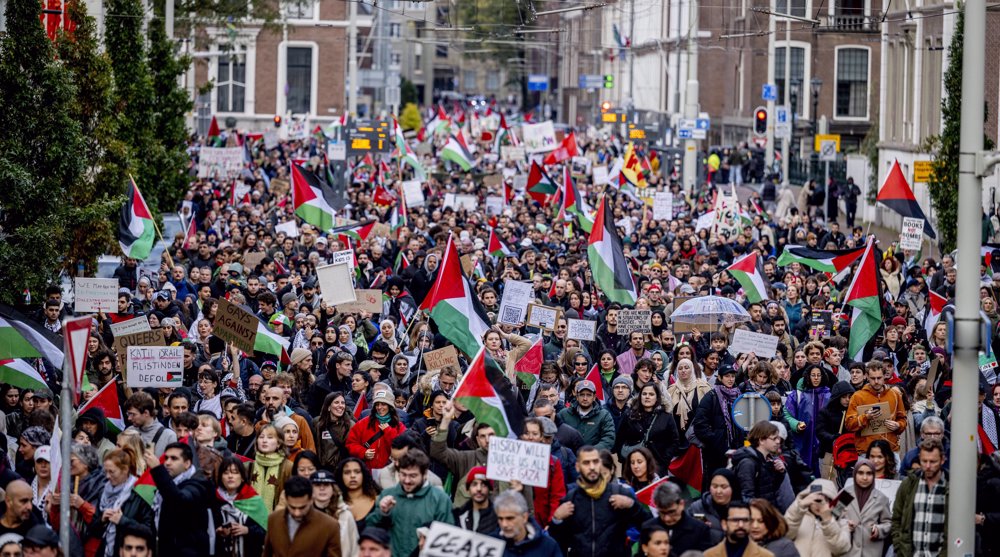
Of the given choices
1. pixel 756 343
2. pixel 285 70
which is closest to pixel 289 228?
pixel 756 343

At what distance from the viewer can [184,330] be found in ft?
56.7

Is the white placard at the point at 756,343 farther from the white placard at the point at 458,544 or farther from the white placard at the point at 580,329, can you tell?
the white placard at the point at 458,544

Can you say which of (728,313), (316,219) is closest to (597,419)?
(728,313)

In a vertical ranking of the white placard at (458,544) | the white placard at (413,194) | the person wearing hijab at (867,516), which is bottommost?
the person wearing hijab at (867,516)

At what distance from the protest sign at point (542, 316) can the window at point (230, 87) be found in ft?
208

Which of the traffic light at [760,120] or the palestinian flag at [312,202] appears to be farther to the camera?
the traffic light at [760,120]

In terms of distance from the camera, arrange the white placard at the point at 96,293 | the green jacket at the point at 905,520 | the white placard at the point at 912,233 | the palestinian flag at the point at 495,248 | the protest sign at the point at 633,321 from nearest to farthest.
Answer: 1. the green jacket at the point at 905,520
2. the white placard at the point at 96,293
3. the protest sign at the point at 633,321
4. the white placard at the point at 912,233
5. the palestinian flag at the point at 495,248

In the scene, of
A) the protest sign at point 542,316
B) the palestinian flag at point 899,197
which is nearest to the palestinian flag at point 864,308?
the protest sign at point 542,316

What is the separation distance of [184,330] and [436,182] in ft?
92.1

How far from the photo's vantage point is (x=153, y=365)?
13.7 meters

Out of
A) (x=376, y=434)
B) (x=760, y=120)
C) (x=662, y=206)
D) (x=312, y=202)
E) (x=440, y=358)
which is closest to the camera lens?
(x=376, y=434)

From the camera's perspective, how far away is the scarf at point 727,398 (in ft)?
44.3

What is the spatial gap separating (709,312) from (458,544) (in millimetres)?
9065

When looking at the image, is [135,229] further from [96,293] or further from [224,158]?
[224,158]
